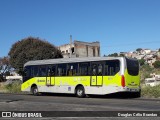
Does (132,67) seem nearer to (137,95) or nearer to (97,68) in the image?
(97,68)

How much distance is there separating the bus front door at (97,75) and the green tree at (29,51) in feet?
84.1

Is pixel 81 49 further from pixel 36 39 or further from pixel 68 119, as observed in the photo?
pixel 68 119

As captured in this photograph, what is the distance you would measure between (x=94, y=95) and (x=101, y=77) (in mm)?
3472

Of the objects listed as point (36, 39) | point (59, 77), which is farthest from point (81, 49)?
point (59, 77)

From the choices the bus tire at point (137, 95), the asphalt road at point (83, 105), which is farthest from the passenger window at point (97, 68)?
the asphalt road at point (83, 105)

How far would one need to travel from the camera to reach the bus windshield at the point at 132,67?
961 inches

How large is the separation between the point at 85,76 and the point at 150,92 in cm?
497

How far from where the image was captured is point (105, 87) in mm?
24766

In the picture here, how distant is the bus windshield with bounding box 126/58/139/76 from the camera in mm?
24406

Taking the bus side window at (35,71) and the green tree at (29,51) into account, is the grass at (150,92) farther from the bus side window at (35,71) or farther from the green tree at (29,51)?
the green tree at (29,51)

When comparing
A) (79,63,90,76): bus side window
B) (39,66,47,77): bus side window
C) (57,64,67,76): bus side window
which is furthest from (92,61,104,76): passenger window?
(39,66,47,77): bus side window

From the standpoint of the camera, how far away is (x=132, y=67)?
2480cm

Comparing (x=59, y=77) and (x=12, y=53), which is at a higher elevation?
(x=12, y=53)

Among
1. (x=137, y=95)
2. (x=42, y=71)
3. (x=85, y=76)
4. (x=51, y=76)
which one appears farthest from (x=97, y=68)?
(x=42, y=71)
